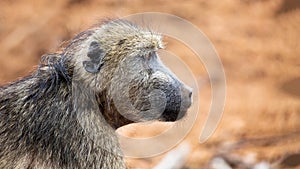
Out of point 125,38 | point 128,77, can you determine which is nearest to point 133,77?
point 128,77

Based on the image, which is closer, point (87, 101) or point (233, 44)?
point (87, 101)

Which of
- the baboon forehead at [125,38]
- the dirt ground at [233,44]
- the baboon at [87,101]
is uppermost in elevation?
the dirt ground at [233,44]

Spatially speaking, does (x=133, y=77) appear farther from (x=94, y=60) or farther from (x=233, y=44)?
(x=233, y=44)

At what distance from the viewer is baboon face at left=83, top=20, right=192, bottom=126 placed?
133 inches

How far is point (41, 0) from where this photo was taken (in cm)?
732

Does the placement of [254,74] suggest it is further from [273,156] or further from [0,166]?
[0,166]

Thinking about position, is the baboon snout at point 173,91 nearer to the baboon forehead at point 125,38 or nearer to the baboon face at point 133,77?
the baboon face at point 133,77

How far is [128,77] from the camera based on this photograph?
11.2 feet

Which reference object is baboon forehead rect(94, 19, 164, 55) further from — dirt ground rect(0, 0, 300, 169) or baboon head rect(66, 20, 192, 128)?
dirt ground rect(0, 0, 300, 169)

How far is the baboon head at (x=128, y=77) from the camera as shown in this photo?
336 centimetres

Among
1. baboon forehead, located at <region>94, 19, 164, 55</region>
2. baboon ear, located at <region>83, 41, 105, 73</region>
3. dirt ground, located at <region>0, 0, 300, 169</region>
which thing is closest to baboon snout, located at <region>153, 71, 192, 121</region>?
baboon forehead, located at <region>94, 19, 164, 55</region>

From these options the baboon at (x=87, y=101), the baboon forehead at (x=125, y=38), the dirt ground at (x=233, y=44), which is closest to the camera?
the baboon at (x=87, y=101)

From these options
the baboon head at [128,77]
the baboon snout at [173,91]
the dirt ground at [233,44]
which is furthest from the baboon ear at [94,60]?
the dirt ground at [233,44]

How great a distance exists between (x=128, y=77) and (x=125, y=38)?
0.17m
